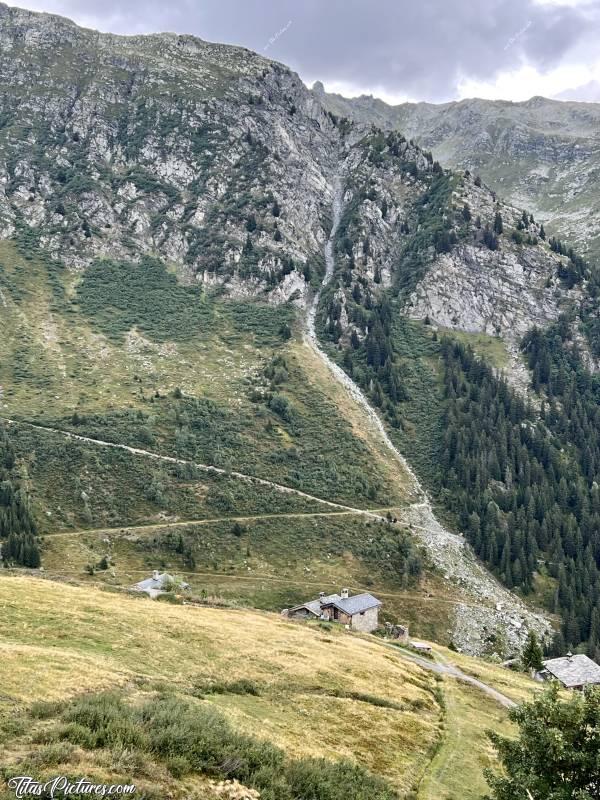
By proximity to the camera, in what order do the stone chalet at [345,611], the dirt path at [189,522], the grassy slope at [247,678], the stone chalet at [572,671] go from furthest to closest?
Answer: 1. the dirt path at [189,522]
2. the stone chalet at [345,611]
3. the stone chalet at [572,671]
4. the grassy slope at [247,678]

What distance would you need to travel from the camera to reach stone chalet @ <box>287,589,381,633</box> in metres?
74.8

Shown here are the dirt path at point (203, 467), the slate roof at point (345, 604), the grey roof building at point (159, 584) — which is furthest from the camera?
the dirt path at point (203, 467)

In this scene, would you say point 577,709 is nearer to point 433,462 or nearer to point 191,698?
point 191,698

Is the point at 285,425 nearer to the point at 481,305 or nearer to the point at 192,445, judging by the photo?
the point at 192,445

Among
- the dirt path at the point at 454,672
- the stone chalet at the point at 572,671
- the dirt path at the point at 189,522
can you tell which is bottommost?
the stone chalet at the point at 572,671

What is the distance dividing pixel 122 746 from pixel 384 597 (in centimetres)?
7991

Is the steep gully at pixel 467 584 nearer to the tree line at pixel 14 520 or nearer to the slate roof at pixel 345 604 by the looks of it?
the slate roof at pixel 345 604

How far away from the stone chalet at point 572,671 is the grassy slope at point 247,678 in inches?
1112

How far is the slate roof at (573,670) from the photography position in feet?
229

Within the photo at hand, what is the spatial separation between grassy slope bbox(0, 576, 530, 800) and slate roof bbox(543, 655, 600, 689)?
1113 inches

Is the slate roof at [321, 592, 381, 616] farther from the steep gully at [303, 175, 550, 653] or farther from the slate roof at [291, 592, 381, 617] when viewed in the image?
the steep gully at [303, 175, 550, 653]

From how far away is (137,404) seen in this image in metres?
122

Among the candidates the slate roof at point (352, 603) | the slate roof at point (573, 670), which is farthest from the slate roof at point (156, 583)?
the slate roof at point (573, 670)

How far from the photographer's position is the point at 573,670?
2849 inches
